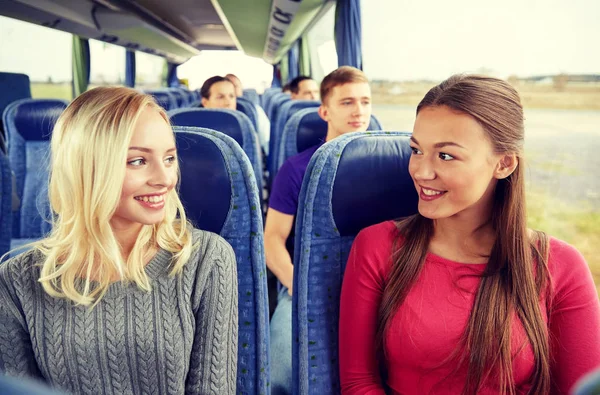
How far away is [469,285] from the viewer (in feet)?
3.84

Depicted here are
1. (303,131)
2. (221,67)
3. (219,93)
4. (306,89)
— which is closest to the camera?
(303,131)

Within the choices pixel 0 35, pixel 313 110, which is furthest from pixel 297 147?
Answer: pixel 0 35

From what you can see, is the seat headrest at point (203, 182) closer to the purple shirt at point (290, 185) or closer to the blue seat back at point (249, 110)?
the purple shirt at point (290, 185)

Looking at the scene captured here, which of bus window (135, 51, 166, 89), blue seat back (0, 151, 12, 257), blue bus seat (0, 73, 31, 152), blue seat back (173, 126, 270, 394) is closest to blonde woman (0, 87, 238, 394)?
blue seat back (173, 126, 270, 394)

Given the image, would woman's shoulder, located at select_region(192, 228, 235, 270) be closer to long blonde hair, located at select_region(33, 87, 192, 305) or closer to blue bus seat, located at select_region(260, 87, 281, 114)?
long blonde hair, located at select_region(33, 87, 192, 305)

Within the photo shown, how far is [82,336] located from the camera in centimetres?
109

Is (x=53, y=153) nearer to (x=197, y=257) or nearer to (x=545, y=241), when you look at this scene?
(x=197, y=257)

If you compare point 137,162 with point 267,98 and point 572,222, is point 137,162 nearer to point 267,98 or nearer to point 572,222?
point 572,222

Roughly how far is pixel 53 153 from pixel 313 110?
216 cm

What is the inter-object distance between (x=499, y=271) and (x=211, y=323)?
0.67 metres

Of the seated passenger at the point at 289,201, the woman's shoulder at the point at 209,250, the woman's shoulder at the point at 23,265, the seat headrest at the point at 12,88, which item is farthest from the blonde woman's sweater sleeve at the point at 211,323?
the seat headrest at the point at 12,88

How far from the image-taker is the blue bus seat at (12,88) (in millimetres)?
4680

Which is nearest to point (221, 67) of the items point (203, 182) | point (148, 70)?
point (148, 70)

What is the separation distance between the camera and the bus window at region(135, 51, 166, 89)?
1175cm
